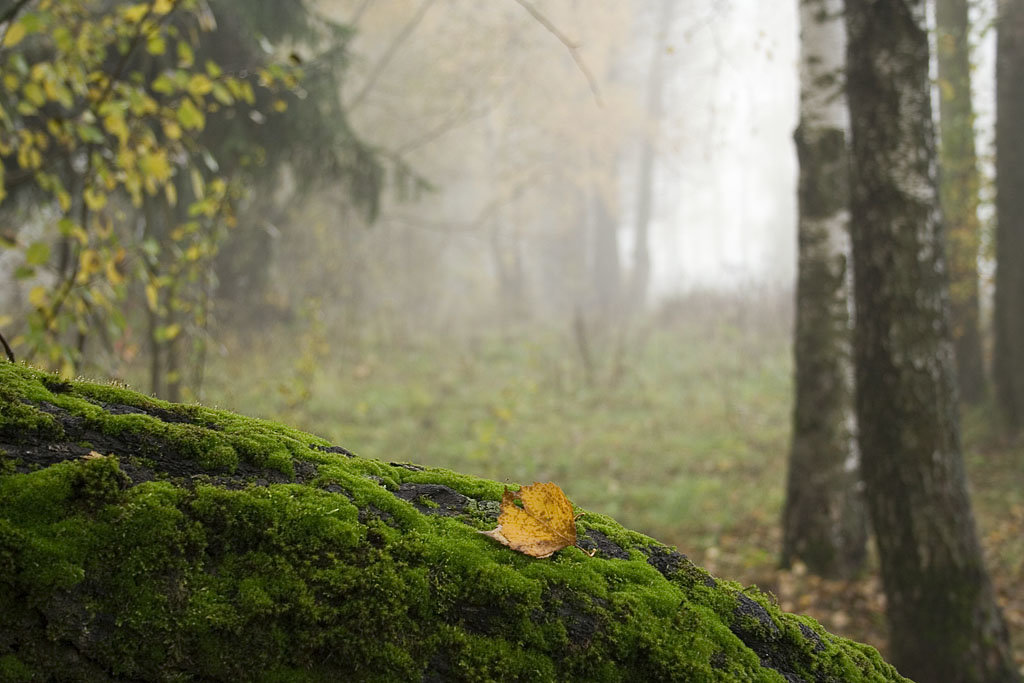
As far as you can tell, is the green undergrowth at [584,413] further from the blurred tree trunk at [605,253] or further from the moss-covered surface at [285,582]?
the blurred tree trunk at [605,253]

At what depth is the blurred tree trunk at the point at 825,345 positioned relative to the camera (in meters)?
5.58

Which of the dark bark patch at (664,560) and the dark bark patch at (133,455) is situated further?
the dark bark patch at (664,560)

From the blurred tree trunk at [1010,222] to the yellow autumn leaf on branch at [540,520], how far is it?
8179 millimetres

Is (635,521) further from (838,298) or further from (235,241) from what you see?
(235,241)

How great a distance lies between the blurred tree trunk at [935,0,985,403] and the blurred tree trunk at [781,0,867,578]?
3.82m

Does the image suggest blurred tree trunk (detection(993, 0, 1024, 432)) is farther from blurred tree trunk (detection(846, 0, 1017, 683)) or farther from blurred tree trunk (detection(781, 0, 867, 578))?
blurred tree trunk (detection(846, 0, 1017, 683))

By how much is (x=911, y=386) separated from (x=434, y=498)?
3.11m

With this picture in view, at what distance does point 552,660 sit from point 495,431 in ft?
25.7

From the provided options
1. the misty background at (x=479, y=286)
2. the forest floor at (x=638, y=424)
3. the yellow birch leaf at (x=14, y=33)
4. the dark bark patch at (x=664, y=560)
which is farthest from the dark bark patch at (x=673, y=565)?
the yellow birch leaf at (x=14, y=33)

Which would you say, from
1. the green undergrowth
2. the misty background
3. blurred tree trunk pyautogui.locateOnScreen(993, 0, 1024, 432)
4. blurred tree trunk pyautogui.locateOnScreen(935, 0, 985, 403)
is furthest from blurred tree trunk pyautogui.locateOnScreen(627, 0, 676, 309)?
blurred tree trunk pyautogui.locateOnScreen(993, 0, 1024, 432)

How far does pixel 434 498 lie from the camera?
1.69m

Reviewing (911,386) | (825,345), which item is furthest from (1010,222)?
(911,386)

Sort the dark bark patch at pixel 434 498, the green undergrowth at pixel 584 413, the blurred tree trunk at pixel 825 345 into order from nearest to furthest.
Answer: the dark bark patch at pixel 434 498
the blurred tree trunk at pixel 825 345
the green undergrowth at pixel 584 413

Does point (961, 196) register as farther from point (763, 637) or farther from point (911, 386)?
point (763, 637)
